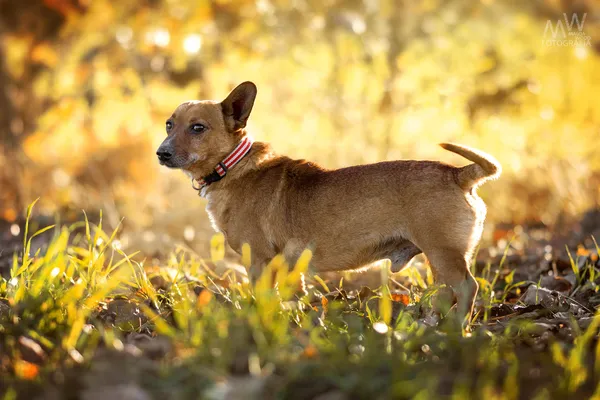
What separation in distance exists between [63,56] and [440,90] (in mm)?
4779

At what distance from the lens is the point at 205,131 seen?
431 centimetres

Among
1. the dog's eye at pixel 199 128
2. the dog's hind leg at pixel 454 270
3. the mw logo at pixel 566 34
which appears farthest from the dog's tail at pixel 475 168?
the mw logo at pixel 566 34

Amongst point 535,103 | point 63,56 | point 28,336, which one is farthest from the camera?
point 63,56

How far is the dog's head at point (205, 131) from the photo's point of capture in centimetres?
425

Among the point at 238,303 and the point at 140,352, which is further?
the point at 238,303

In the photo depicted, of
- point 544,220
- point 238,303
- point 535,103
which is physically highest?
point 535,103

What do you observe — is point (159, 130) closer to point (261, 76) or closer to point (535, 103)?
point (261, 76)

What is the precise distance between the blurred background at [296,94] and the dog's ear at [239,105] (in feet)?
6.46

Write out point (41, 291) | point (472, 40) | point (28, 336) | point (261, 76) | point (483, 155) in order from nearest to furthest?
point (28, 336)
point (41, 291)
point (483, 155)
point (472, 40)
point (261, 76)

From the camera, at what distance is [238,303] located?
133 inches

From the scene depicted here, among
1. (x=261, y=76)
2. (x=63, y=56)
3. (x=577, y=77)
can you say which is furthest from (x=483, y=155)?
(x=577, y=77)

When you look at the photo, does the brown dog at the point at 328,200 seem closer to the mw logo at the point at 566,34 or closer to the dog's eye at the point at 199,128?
the dog's eye at the point at 199,128

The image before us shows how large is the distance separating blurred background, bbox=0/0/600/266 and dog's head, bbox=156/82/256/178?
1.86 m

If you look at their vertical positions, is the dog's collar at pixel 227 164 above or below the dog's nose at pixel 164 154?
below
